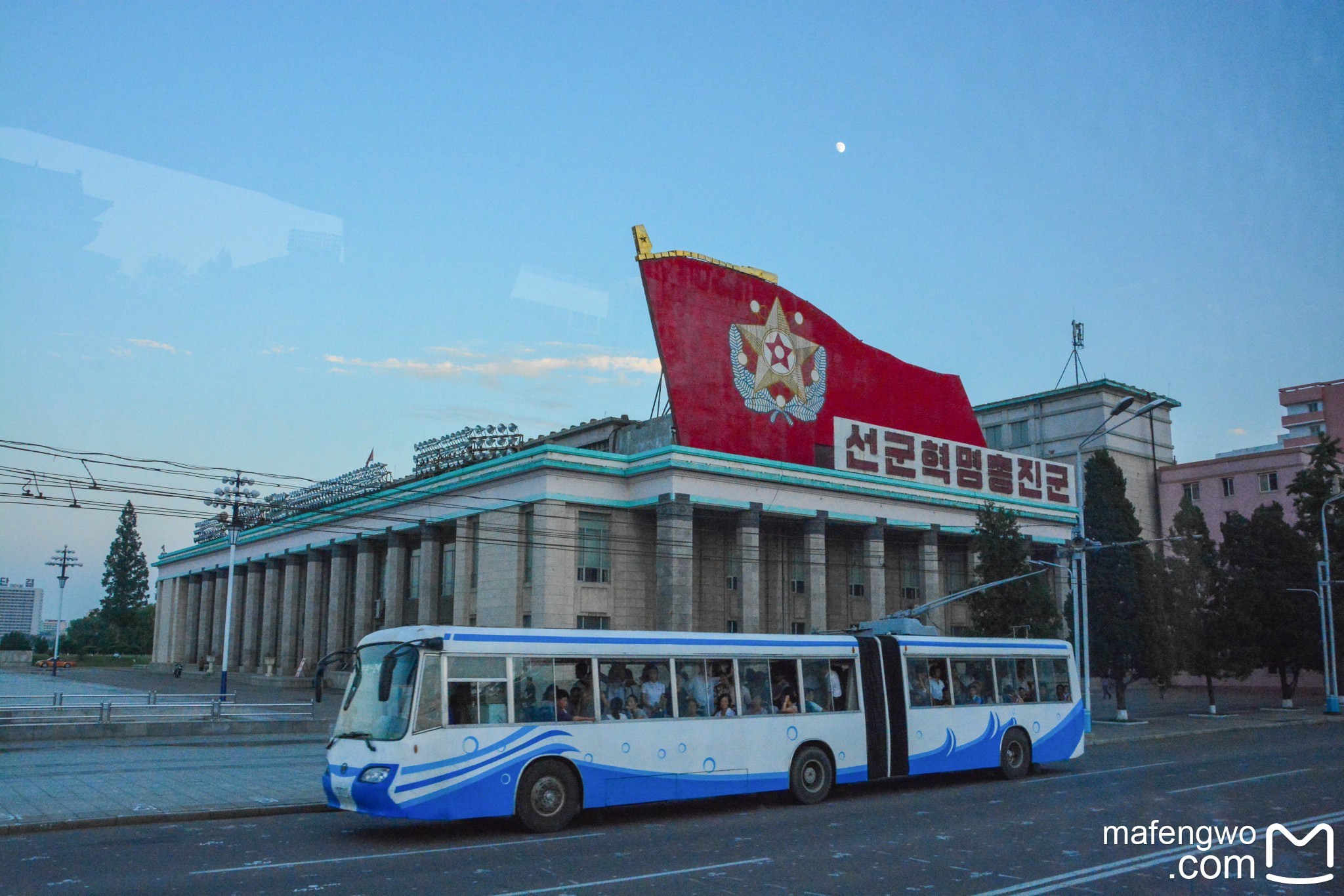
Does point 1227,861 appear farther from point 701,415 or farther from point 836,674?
point 701,415

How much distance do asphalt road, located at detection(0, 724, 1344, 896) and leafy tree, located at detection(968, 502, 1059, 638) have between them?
58.1 ft

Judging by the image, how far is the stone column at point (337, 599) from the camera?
5981 cm

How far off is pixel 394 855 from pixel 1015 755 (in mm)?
14230

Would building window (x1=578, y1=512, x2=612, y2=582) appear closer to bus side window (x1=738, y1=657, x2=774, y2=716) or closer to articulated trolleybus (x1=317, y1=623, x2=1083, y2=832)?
articulated trolleybus (x1=317, y1=623, x2=1083, y2=832)

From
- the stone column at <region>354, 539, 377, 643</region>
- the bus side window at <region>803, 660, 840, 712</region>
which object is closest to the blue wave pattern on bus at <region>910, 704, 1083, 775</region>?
the bus side window at <region>803, 660, 840, 712</region>

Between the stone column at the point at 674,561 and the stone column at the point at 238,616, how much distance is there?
41066 millimetres

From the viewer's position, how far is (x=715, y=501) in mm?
44719

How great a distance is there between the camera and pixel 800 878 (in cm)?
1167

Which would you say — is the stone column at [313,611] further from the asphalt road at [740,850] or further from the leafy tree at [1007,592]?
the asphalt road at [740,850]

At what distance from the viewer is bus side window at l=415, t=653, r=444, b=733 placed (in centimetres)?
1482

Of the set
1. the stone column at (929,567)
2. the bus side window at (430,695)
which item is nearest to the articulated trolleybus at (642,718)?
the bus side window at (430,695)

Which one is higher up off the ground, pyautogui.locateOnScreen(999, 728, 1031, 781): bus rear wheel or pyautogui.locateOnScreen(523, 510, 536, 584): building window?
pyautogui.locateOnScreen(523, 510, 536, 584): building window

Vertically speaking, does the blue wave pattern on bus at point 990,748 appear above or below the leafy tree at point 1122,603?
below

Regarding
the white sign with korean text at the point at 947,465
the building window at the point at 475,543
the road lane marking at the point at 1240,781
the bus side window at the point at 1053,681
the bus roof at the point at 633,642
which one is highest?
the white sign with korean text at the point at 947,465
